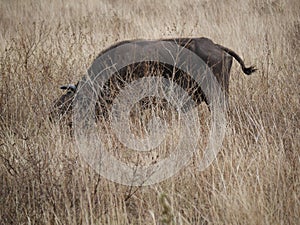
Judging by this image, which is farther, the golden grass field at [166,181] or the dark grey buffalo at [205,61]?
the dark grey buffalo at [205,61]

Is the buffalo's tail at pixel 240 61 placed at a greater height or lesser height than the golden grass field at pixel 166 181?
greater

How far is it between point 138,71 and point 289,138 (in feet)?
5.80

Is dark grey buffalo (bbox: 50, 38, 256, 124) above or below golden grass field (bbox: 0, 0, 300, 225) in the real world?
above

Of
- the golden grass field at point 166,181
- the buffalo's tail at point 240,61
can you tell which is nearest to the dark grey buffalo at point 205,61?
the buffalo's tail at point 240,61

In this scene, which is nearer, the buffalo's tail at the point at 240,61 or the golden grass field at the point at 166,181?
the golden grass field at the point at 166,181

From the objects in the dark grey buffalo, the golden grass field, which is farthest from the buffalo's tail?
the golden grass field

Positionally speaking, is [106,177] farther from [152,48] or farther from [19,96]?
[152,48]

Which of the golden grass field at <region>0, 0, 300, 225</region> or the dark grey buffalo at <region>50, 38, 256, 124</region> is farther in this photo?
the dark grey buffalo at <region>50, 38, 256, 124</region>

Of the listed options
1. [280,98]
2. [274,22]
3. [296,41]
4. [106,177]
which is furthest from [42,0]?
[106,177]

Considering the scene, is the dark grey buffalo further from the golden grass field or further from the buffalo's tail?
the golden grass field

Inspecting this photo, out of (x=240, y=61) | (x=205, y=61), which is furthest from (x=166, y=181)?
(x=240, y=61)

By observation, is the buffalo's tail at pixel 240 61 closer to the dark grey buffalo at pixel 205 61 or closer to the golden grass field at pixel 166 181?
the dark grey buffalo at pixel 205 61

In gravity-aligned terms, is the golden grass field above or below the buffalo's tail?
below

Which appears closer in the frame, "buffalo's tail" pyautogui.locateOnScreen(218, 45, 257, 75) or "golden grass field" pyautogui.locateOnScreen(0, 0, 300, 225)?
"golden grass field" pyautogui.locateOnScreen(0, 0, 300, 225)
